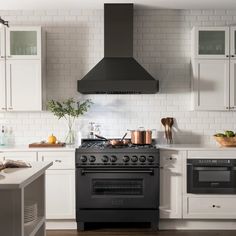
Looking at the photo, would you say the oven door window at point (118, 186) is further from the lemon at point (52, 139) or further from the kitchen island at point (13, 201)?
the kitchen island at point (13, 201)

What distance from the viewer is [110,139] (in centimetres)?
519

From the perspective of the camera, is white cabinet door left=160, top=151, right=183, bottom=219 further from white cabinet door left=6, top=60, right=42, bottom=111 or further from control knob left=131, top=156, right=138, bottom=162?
white cabinet door left=6, top=60, right=42, bottom=111

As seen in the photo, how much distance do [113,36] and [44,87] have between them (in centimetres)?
117

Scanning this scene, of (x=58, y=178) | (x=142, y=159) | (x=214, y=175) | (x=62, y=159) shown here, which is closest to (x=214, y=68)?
(x=214, y=175)

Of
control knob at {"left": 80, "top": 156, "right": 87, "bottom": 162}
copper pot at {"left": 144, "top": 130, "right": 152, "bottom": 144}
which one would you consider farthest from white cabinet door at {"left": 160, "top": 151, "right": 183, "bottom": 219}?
control knob at {"left": 80, "top": 156, "right": 87, "bottom": 162}

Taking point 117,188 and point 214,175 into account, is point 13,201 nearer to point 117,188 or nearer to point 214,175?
point 117,188

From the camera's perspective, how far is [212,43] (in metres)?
4.99

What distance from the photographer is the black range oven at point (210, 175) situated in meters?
4.66

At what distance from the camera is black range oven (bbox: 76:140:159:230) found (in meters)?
4.61

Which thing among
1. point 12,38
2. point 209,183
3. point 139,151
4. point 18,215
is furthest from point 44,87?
point 18,215

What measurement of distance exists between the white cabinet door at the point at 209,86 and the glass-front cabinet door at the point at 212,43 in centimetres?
12

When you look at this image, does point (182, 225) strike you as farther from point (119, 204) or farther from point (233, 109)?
point (233, 109)

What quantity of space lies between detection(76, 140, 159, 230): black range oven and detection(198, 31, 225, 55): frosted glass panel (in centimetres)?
151

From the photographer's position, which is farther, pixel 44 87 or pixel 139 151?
pixel 44 87
